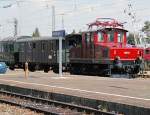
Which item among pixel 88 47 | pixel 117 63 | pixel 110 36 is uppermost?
pixel 110 36

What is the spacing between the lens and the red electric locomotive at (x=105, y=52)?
28.8 metres

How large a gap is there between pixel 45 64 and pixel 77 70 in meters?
6.22

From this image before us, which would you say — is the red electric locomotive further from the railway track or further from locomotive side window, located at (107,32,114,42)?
the railway track

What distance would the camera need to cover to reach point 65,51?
34969 millimetres

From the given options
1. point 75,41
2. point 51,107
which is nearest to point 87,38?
point 75,41

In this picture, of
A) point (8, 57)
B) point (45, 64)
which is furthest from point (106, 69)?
point (8, 57)

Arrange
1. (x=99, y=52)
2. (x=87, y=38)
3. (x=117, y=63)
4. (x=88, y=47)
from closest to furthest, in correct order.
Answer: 1. (x=117, y=63)
2. (x=99, y=52)
3. (x=88, y=47)
4. (x=87, y=38)

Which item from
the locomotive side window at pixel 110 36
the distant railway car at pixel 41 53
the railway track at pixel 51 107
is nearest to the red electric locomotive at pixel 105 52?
the locomotive side window at pixel 110 36

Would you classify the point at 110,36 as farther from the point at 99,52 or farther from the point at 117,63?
the point at 117,63

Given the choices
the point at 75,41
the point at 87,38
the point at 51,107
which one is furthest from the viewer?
the point at 75,41

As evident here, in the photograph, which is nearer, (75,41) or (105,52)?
(105,52)

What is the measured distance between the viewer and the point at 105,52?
1141 inches

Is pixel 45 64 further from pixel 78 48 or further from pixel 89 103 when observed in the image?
pixel 89 103

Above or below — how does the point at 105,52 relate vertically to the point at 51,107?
above
